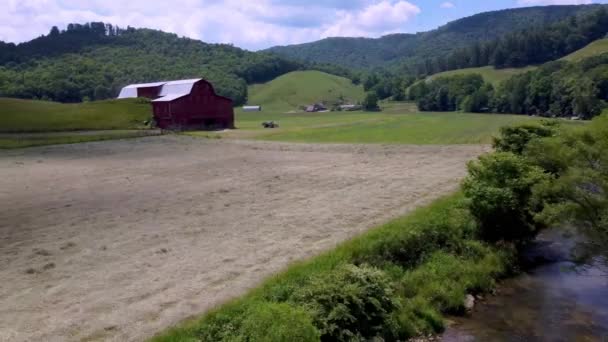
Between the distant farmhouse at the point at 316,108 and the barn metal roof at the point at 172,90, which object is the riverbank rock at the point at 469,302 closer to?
the barn metal roof at the point at 172,90

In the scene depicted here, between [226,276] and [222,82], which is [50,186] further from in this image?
[222,82]

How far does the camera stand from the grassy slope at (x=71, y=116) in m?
72.8

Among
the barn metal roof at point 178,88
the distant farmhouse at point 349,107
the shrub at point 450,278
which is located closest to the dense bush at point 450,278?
the shrub at point 450,278

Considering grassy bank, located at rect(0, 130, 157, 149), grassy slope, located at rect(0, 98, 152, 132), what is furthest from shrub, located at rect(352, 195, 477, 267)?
grassy slope, located at rect(0, 98, 152, 132)

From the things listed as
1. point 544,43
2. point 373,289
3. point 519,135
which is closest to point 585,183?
→ point 373,289

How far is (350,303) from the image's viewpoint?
44.3ft

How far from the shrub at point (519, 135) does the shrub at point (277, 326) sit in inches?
859

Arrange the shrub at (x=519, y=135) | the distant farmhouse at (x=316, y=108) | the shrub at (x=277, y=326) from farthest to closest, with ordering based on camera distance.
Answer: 1. the distant farmhouse at (x=316, y=108)
2. the shrub at (x=519, y=135)
3. the shrub at (x=277, y=326)

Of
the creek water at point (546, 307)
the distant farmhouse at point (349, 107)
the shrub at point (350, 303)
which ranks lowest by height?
the creek water at point (546, 307)

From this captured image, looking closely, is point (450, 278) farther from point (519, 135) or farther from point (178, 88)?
point (178, 88)

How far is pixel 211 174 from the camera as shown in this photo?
36.0 meters

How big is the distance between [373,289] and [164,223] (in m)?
11.1

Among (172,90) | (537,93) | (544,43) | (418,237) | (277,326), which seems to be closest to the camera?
(277,326)

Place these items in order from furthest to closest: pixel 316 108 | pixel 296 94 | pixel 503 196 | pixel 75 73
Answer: pixel 296 94 < pixel 316 108 < pixel 75 73 < pixel 503 196
